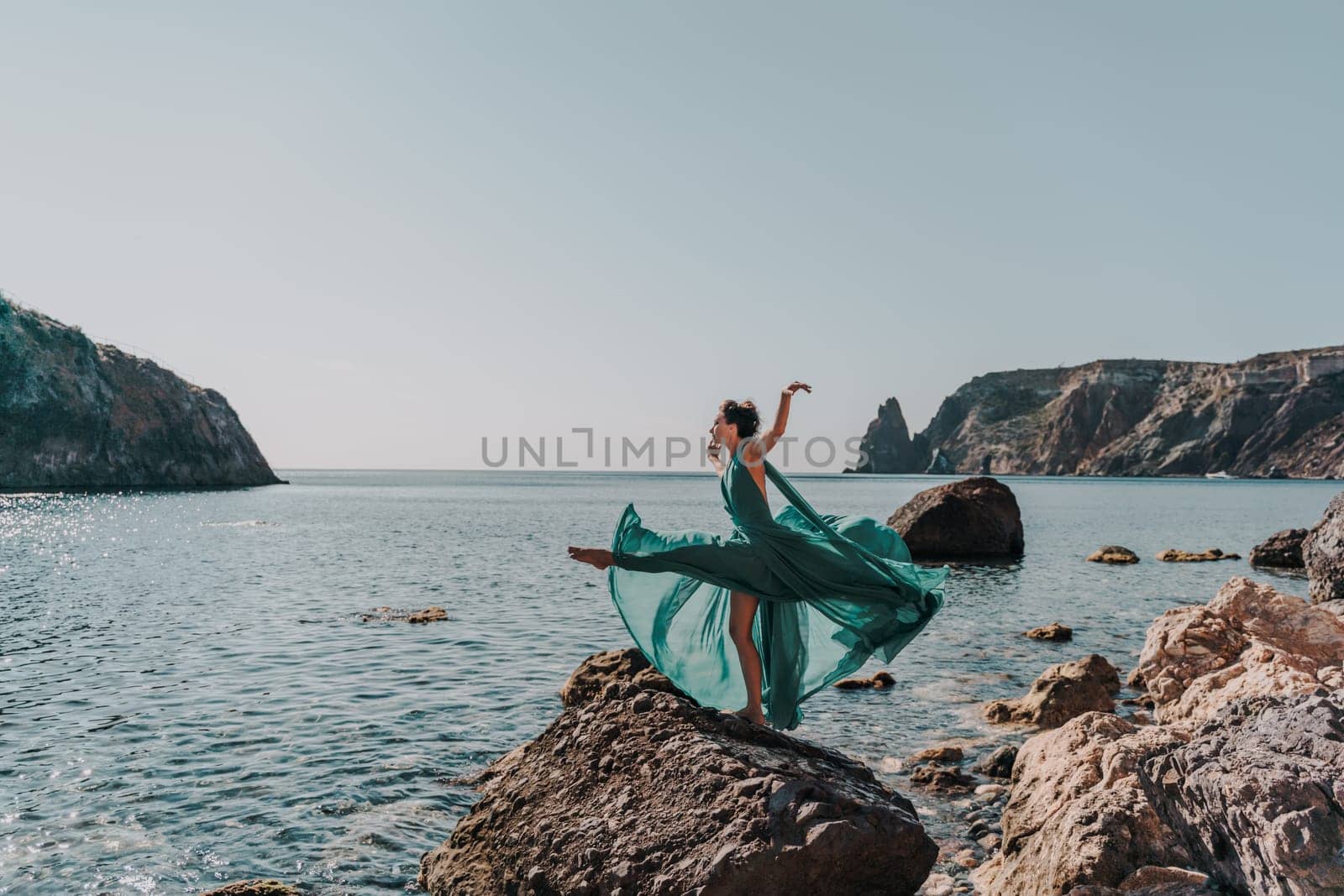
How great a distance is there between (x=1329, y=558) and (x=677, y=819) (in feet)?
68.6

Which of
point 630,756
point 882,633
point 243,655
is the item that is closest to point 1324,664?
point 882,633

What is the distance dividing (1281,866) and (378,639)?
16565 millimetres

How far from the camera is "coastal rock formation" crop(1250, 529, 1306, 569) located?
33.0m

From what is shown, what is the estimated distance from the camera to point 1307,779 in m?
4.43

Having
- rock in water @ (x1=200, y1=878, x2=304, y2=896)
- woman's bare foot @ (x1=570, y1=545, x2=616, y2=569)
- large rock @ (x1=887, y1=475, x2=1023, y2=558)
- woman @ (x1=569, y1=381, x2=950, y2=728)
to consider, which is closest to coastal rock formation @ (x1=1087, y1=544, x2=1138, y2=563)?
large rock @ (x1=887, y1=475, x2=1023, y2=558)

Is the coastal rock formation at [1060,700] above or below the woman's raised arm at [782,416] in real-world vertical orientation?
below

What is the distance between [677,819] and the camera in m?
5.93

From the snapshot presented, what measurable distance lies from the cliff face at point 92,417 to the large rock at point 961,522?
94.3 m

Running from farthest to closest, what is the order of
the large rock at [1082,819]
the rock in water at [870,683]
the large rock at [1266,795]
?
the rock in water at [870,683] < the large rock at [1082,819] < the large rock at [1266,795]

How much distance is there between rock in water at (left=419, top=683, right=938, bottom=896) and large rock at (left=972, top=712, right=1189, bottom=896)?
76 centimetres

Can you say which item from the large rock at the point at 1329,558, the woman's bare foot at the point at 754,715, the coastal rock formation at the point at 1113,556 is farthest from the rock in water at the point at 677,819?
the coastal rock formation at the point at 1113,556

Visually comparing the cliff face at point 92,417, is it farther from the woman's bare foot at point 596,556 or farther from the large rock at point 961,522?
the woman's bare foot at point 596,556

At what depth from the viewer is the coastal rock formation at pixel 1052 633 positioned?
18531 mm

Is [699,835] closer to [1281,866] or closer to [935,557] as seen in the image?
[1281,866]
